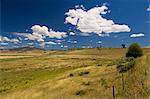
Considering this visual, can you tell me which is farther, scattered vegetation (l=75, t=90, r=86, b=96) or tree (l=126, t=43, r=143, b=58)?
tree (l=126, t=43, r=143, b=58)

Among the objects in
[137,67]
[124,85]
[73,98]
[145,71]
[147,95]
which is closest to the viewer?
[147,95]

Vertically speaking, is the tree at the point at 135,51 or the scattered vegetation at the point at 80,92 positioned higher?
the tree at the point at 135,51

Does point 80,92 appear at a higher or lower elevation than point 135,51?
lower

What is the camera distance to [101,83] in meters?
30.8

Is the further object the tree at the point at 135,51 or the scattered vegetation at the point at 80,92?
the tree at the point at 135,51

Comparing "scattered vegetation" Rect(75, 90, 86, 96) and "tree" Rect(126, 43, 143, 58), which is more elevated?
"tree" Rect(126, 43, 143, 58)

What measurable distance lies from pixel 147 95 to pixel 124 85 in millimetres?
3799

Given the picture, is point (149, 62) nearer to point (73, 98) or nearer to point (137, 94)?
point (137, 94)

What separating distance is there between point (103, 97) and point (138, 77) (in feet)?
16.9

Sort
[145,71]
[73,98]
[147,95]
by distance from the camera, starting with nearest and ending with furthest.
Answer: [147,95] → [73,98] → [145,71]

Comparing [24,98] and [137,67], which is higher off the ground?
[137,67]

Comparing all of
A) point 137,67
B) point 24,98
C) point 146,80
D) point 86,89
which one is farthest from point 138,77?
point 24,98

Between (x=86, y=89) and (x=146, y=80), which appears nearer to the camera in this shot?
(x=146, y=80)

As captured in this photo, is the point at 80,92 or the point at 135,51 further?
the point at 135,51
